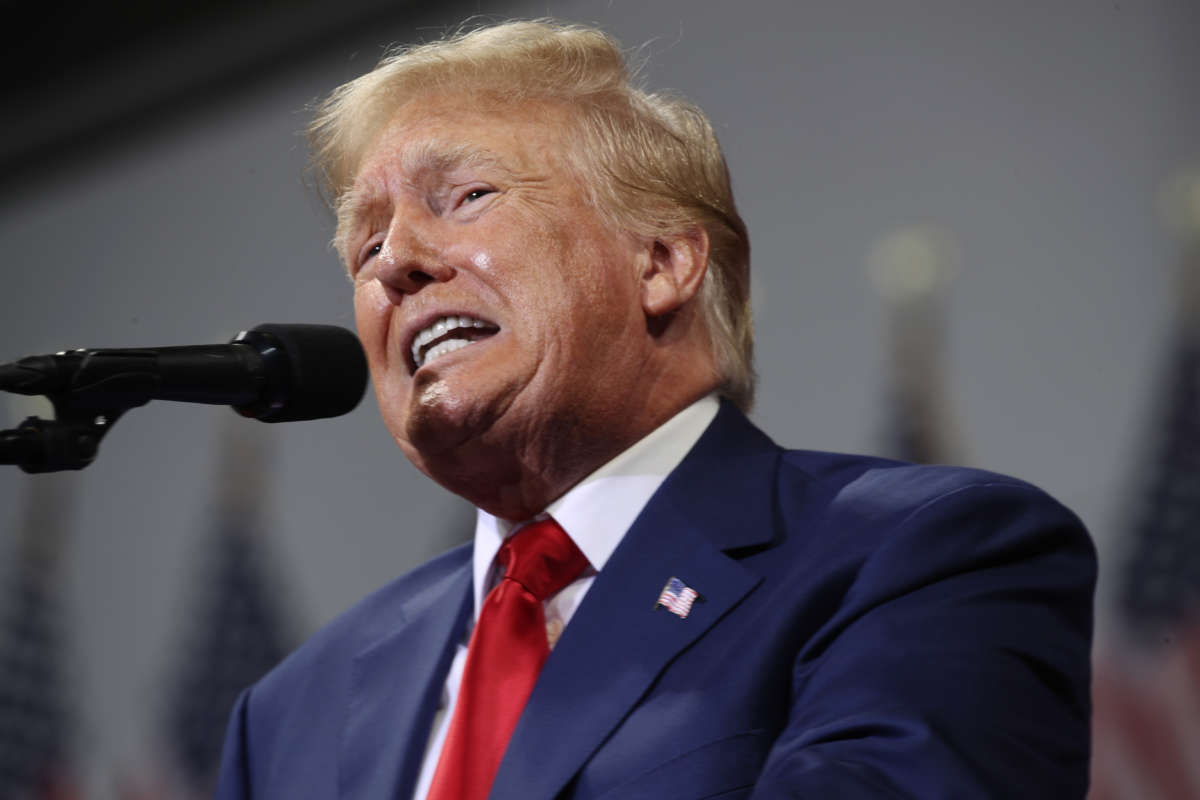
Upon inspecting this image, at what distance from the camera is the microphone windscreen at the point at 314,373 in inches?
54.5

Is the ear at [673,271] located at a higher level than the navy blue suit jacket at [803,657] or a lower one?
higher

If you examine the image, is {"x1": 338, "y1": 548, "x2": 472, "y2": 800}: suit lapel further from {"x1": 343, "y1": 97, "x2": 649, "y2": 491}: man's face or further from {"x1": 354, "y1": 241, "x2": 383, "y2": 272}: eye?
{"x1": 354, "y1": 241, "x2": 383, "y2": 272}: eye

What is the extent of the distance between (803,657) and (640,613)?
212 millimetres

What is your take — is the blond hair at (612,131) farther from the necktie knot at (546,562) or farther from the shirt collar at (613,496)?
the necktie knot at (546,562)

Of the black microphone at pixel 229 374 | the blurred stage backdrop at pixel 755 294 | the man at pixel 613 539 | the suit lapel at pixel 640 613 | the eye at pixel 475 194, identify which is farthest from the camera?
the blurred stage backdrop at pixel 755 294

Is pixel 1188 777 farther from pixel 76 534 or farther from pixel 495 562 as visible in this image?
pixel 76 534

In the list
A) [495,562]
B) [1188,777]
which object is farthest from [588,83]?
[1188,777]

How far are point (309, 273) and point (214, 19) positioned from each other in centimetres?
81

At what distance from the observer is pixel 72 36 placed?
4.04 m

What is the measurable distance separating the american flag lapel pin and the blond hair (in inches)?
17.7

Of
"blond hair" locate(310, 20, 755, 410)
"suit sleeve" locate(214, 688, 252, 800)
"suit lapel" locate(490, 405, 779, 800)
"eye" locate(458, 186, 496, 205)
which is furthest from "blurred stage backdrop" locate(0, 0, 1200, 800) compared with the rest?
"suit sleeve" locate(214, 688, 252, 800)

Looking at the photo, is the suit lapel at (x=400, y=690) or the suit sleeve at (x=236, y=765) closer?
the suit lapel at (x=400, y=690)

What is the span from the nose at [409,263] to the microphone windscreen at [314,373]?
258 millimetres

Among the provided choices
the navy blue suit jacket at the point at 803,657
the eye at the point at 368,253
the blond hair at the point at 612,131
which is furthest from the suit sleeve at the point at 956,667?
the eye at the point at 368,253
